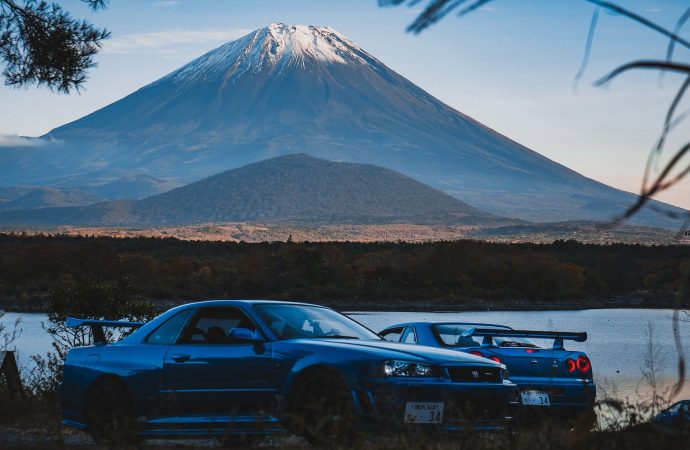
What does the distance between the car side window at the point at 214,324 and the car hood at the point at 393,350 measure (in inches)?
27.7

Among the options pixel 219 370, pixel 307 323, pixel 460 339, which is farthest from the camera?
pixel 460 339

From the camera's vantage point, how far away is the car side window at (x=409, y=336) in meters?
13.4

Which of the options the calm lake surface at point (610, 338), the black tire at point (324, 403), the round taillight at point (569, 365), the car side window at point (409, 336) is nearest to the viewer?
the black tire at point (324, 403)

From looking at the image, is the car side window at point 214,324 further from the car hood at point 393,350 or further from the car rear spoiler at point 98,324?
the car rear spoiler at point 98,324

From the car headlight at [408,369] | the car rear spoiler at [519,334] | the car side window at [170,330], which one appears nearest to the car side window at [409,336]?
the car rear spoiler at [519,334]

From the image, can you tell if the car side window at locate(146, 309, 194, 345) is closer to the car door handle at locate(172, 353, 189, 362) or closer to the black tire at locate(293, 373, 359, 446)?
the car door handle at locate(172, 353, 189, 362)

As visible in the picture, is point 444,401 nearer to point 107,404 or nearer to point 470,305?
point 107,404

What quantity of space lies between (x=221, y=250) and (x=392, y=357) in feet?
292

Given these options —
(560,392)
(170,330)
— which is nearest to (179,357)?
(170,330)

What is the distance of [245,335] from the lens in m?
9.41

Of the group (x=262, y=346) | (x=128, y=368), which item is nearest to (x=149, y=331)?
(x=128, y=368)

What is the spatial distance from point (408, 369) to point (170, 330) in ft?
7.61

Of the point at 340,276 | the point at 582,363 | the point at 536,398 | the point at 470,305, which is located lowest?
the point at 470,305

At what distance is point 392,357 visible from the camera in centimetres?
898
